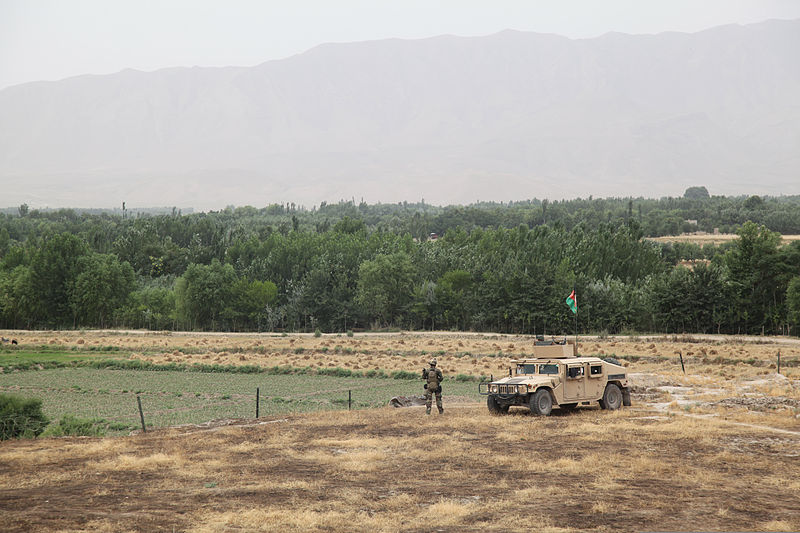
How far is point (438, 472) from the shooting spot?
19.9m

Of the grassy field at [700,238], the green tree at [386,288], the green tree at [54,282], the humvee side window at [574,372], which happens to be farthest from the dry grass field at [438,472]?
the grassy field at [700,238]

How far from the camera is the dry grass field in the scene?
15.4 metres

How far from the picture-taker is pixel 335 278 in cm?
10944

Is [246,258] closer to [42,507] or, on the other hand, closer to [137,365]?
[137,365]

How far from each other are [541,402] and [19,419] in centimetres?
1819

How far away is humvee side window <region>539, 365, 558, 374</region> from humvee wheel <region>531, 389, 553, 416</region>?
0.78 m

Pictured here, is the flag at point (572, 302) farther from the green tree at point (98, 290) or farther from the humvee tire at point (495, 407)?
the green tree at point (98, 290)

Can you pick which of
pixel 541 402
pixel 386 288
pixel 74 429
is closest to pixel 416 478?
pixel 541 402

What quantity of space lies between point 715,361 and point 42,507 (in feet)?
164

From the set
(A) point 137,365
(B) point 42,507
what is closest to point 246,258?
(A) point 137,365

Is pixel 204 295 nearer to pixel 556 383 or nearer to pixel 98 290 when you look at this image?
pixel 98 290

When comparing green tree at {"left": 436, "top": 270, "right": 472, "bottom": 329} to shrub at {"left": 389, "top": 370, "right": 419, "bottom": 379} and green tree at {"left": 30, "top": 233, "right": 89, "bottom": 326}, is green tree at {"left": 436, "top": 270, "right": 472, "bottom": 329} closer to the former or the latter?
green tree at {"left": 30, "top": 233, "right": 89, "bottom": 326}

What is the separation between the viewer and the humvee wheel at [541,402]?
28.1 meters

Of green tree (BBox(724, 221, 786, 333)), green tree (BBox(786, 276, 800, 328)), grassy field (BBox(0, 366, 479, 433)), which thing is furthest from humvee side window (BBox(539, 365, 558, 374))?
green tree (BBox(724, 221, 786, 333))
